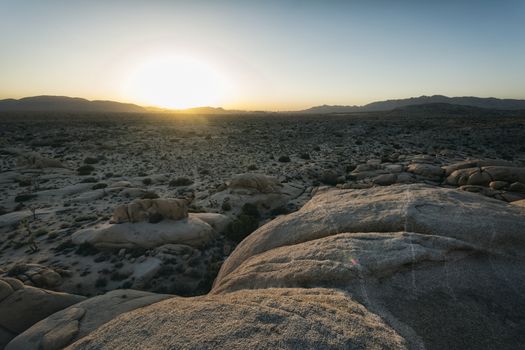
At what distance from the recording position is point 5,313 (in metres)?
9.12

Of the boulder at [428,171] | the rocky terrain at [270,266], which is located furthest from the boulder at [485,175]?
the boulder at [428,171]

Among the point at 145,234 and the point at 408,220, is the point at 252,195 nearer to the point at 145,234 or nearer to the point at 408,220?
the point at 145,234

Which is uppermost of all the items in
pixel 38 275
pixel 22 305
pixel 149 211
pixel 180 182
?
pixel 149 211

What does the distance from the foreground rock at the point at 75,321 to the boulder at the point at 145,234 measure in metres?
5.21

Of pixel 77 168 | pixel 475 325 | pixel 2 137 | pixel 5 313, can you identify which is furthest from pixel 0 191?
pixel 2 137

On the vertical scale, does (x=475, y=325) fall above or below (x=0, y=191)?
above

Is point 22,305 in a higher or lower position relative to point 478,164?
lower

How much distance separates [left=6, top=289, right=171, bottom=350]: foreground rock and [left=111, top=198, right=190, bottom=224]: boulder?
22.1 ft

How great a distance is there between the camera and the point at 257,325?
5383mm

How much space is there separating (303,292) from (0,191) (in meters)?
28.9

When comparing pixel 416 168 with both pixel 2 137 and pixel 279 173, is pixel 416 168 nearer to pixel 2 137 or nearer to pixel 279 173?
pixel 279 173

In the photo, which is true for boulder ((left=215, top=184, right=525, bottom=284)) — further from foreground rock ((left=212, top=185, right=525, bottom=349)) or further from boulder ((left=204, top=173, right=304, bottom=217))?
boulder ((left=204, top=173, right=304, bottom=217))

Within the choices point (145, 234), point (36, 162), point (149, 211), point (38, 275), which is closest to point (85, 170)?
point (36, 162)

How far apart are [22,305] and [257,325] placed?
8.98m
